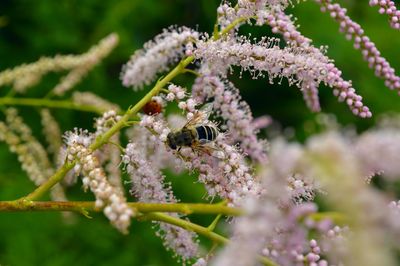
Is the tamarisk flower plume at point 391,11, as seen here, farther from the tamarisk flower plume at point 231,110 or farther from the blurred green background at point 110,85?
the blurred green background at point 110,85

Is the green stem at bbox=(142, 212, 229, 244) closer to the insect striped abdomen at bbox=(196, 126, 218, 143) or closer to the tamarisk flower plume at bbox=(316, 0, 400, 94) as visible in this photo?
the insect striped abdomen at bbox=(196, 126, 218, 143)

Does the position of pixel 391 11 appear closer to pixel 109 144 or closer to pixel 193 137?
pixel 193 137

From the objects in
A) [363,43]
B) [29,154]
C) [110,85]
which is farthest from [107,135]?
[110,85]

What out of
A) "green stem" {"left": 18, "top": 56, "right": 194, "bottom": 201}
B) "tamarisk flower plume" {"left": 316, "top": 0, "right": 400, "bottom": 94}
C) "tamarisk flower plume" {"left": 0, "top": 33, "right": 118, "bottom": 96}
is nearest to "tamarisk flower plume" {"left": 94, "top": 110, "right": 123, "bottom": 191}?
"green stem" {"left": 18, "top": 56, "right": 194, "bottom": 201}

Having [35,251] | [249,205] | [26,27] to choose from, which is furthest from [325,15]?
[249,205]

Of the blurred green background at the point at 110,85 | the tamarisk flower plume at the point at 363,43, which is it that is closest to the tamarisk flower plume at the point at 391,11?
the tamarisk flower plume at the point at 363,43
